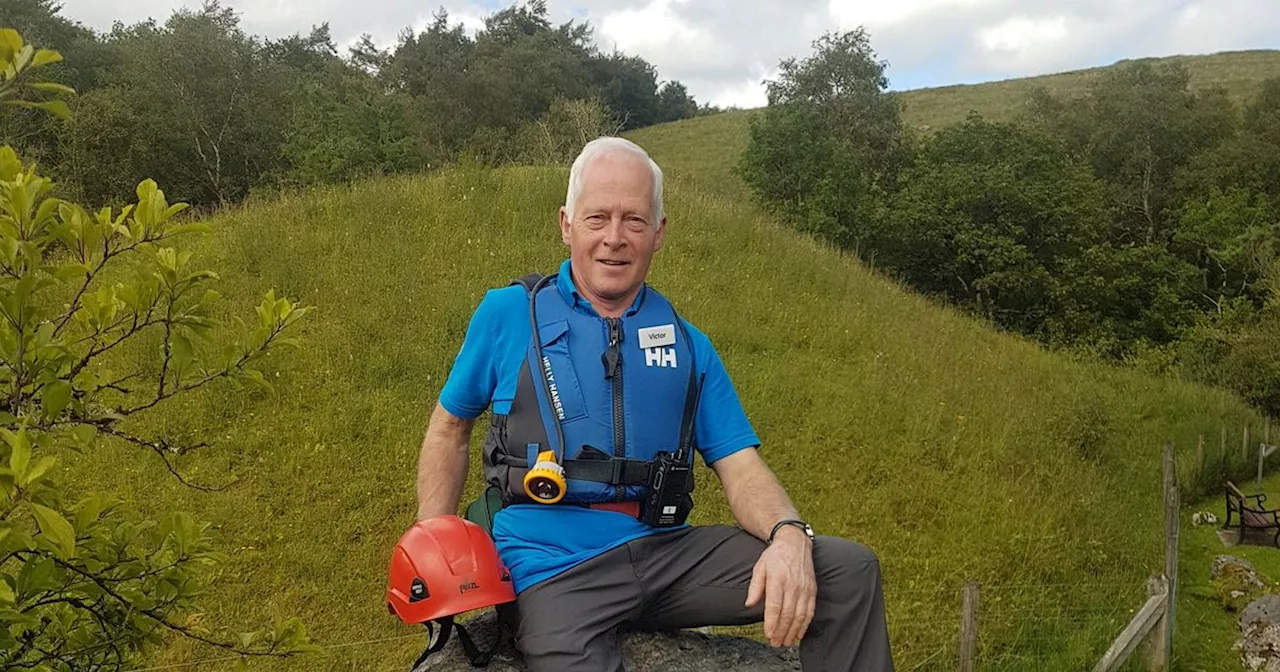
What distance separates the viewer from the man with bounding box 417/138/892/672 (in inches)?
86.6

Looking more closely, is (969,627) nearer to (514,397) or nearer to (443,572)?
(514,397)

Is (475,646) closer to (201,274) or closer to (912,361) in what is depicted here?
(201,274)

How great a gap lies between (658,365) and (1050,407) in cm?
1246

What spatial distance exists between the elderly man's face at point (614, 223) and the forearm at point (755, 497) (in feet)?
2.16

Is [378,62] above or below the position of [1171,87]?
above

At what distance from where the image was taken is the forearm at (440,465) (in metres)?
2.62

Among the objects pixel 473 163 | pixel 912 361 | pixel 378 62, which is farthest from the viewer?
pixel 378 62

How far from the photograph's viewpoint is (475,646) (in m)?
2.37

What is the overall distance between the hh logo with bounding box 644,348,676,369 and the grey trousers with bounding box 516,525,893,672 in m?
0.50

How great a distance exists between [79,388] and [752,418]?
30.3 ft

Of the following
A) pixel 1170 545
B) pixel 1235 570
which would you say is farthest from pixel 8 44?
pixel 1235 570

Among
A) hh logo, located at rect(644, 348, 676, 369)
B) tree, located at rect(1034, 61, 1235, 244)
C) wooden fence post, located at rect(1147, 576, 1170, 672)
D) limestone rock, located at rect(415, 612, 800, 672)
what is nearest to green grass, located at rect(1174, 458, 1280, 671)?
wooden fence post, located at rect(1147, 576, 1170, 672)

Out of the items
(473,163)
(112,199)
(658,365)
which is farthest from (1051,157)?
(658,365)

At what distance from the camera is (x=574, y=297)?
101 inches
